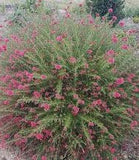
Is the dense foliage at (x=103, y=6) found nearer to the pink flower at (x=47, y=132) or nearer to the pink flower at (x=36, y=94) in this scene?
the pink flower at (x=36, y=94)

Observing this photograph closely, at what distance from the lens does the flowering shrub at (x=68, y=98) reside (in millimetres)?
3586

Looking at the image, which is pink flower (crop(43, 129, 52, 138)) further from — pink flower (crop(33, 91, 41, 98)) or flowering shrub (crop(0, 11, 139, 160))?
pink flower (crop(33, 91, 41, 98))

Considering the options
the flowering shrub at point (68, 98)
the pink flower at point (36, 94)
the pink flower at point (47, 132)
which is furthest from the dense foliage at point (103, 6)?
the pink flower at point (47, 132)

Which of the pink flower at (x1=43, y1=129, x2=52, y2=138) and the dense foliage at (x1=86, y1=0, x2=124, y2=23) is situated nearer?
the pink flower at (x1=43, y1=129, x2=52, y2=138)

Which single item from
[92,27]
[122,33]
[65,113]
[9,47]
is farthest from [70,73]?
[122,33]

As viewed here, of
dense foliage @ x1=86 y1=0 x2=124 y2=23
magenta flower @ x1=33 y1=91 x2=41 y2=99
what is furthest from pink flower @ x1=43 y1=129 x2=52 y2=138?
dense foliage @ x1=86 y1=0 x2=124 y2=23

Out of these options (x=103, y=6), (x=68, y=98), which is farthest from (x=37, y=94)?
(x=103, y=6)

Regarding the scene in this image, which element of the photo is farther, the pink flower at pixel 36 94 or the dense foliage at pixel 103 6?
the dense foliage at pixel 103 6

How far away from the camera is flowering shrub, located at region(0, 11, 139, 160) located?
3.59m

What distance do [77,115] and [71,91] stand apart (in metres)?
0.26

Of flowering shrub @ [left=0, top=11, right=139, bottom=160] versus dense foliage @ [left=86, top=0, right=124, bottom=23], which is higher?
dense foliage @ [left=86, top=0, right=124, bottom=23]

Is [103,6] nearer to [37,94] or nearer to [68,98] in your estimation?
[68,98]

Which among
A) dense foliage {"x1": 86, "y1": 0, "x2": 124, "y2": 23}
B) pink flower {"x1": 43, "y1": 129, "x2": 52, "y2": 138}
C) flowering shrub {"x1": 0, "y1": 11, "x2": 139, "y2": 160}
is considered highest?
dense foliage {"x1": 86, "y1": 0, "x2": 124, "y2": 23}

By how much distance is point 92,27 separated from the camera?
415 centimetres
